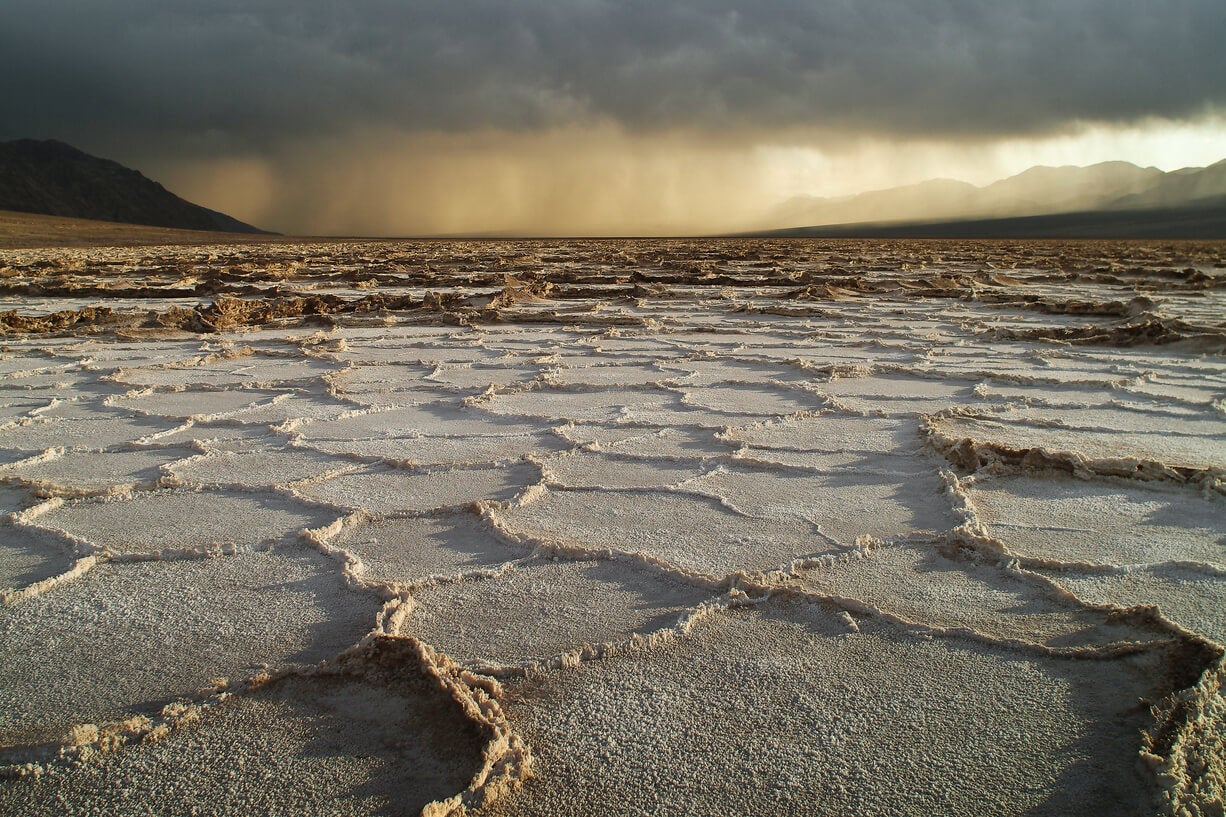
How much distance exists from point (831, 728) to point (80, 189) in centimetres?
11773

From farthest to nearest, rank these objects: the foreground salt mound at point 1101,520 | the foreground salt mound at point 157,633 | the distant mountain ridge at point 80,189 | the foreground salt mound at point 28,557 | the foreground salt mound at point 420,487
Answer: the distant mountain ridge at point 80,189 < the foreground salt mound at point 420,487 < the foreground salt mound at point 1101,520 < the foreground salt mound at point 28,557 < the foreground salt mound at point 157,633

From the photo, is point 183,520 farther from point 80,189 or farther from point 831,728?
point 80,189

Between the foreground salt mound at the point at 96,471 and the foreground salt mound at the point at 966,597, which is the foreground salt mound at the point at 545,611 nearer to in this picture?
the foreground salt mound at the point at 966,597

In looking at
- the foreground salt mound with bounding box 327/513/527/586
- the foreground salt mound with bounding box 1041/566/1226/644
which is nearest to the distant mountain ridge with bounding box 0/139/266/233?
the foreground salt mound with bounding box 327/513/527/586

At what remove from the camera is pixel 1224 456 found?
2.43m

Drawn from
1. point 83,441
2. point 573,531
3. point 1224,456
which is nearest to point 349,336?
point 83,441

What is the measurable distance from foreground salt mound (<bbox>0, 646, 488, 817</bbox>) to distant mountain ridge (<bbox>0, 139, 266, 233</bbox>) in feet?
340

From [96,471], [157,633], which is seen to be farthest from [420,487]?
[96,471]

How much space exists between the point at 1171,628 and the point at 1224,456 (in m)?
1.39

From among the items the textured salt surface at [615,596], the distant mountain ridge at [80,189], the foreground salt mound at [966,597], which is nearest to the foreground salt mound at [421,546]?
the textured salt surface at [615,596]

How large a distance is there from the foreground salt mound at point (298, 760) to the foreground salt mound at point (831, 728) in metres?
0.13

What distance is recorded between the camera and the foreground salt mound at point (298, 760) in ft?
3.39

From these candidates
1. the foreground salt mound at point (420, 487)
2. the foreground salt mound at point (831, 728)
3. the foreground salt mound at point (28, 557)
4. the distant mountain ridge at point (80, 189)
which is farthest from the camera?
the distant mountain ridge at point (80, 189)

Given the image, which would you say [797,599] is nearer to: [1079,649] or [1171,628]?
[1079,649]
